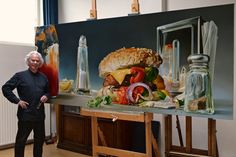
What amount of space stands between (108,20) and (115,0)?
1.26 metres

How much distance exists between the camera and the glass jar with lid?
2574 millimetres

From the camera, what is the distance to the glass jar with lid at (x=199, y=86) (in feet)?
8.45

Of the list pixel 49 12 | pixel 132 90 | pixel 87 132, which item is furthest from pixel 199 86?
pixel 49 12

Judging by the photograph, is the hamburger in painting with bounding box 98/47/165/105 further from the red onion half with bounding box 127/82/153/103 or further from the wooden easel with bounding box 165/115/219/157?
the wooden easel with bounding box 165/115/219/157

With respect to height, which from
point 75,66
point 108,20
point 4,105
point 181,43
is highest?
point 108,20

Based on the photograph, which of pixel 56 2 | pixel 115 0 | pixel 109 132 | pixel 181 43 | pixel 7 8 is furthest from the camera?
pixel 56 2

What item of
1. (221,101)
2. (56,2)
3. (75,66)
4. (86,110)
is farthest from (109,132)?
(56,2)

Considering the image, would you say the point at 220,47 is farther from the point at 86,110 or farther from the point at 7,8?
the point at 7,8

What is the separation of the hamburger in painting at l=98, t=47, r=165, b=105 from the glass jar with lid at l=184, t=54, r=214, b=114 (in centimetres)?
32

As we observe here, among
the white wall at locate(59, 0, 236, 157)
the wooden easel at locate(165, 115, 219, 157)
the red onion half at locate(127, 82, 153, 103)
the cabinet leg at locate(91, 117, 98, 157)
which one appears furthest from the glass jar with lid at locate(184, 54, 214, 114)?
the cabinet leg at locate(91, 117, 98, 157)

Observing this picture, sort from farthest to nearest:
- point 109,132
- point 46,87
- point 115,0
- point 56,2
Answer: point 56,2, point 115,0, point 109,132, point 46,87

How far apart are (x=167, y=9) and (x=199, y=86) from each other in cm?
165

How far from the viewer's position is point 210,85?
8.44 ft

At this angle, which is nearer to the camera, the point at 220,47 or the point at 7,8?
the point at 220,47
